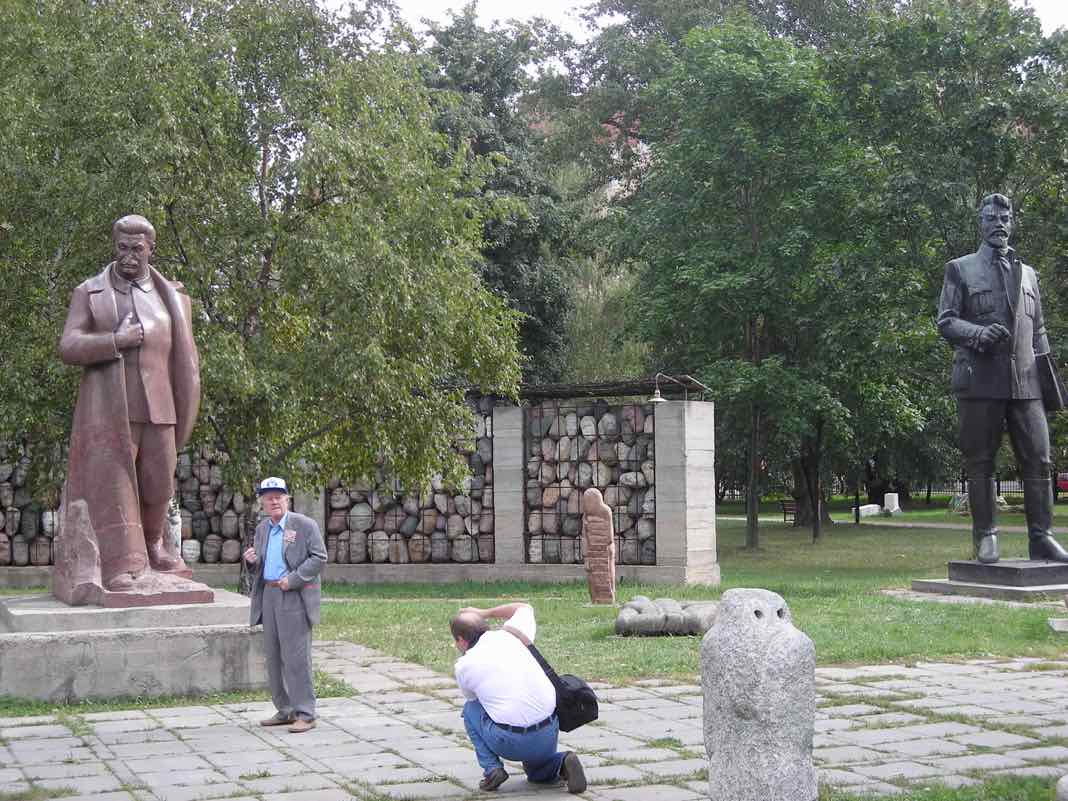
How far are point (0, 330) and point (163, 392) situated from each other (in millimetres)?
6322

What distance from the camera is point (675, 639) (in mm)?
12477

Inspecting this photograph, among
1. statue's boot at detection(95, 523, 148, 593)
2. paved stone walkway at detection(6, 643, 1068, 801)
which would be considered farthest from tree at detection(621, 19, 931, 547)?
statue's boot at detection(95, 523, 148, 593)

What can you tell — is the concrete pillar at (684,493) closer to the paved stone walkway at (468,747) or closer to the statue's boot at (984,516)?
the statue's boot at (984,516)

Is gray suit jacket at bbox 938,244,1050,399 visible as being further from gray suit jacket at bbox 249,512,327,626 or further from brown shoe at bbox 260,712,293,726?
brown shoe at bbox 260,712,293,726

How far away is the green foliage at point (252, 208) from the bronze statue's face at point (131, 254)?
3.35 meters

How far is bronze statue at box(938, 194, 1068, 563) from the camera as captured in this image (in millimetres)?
14461

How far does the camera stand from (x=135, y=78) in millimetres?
14109

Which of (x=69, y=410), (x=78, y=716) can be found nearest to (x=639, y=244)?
(x=69, y=410)

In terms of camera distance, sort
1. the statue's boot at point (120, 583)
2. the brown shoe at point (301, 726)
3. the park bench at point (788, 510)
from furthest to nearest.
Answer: the park bench at point (788, 510) < the statue's boot at point (120, 583) < the brown shoe at point (301, 726)

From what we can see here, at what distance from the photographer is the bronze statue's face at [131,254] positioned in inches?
411

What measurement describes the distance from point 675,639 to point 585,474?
8259 millimetres

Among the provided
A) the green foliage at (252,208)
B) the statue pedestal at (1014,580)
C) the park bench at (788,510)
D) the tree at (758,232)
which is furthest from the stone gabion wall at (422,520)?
the park bench at (788,510)

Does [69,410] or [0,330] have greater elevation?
[0,330]

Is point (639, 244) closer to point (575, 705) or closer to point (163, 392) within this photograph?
point (163, 392)
